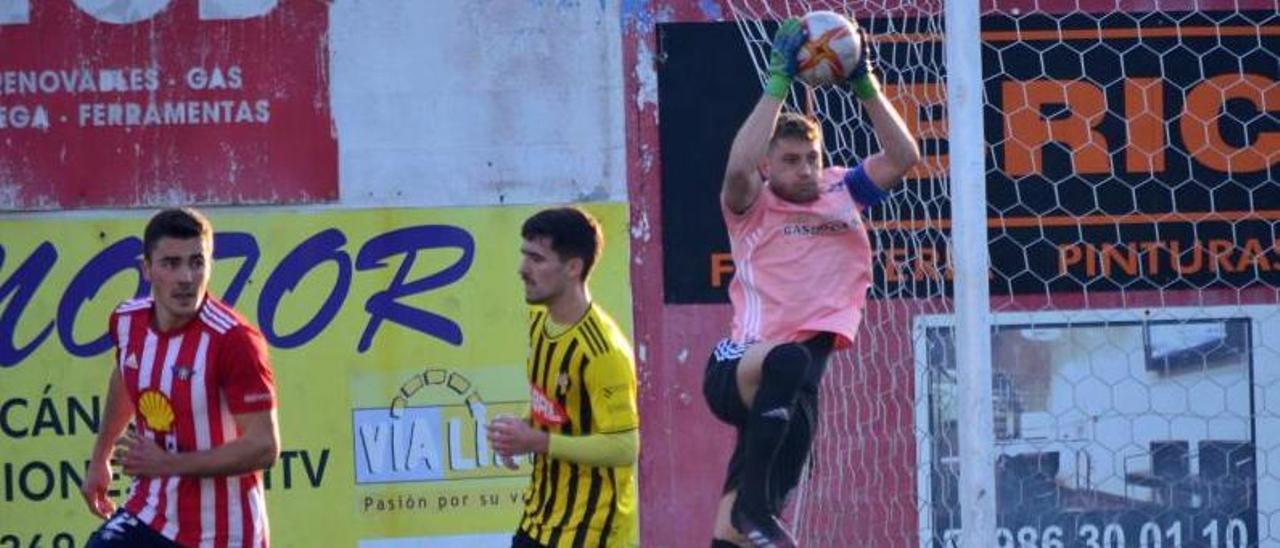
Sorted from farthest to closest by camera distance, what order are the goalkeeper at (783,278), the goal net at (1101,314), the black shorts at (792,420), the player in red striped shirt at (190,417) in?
the goal net at (1101,314), the black shorts at (792,420), the goalkeeper at (783,278), the player in red striped shirt at (190,417)

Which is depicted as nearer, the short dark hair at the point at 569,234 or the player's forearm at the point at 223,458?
the player's forearm at the point at 223,458

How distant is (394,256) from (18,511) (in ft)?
5.69

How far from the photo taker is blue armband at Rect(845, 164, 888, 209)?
634 centimetres

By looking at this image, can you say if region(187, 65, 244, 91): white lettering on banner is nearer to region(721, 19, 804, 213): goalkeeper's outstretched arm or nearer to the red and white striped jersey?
the red and white striped jersey

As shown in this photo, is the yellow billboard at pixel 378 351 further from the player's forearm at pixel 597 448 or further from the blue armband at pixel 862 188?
the player's forearm at pixel 597 448

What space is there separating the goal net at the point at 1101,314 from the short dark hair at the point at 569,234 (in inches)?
116

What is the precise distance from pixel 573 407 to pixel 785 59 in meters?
1.13

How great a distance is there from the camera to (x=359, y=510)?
28.3 feet

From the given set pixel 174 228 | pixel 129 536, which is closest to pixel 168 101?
pixel 174 228

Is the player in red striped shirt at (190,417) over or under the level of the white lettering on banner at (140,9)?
under

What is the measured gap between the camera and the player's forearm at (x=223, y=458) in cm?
569

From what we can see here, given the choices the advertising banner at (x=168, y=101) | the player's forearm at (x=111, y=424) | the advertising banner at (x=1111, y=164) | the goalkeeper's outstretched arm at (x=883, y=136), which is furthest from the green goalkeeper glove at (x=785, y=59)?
the advertising banner at (x=168, y=101)

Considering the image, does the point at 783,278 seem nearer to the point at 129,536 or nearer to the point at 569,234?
the point at 569,234

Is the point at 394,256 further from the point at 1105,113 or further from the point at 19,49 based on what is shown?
the point at 1105,113
